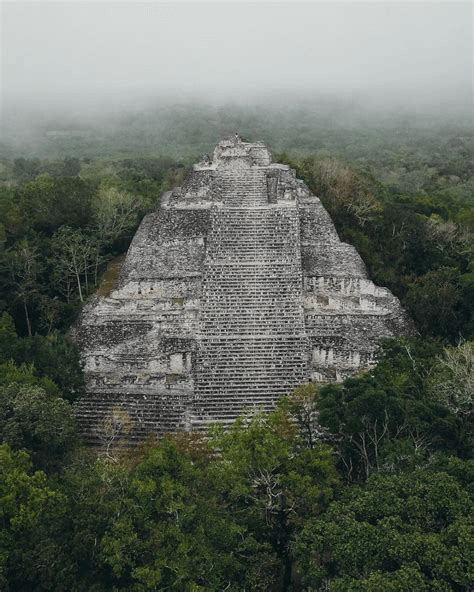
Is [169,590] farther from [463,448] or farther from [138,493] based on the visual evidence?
[463,448]

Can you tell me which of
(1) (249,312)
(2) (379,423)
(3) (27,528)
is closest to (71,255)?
(1) (249,312)

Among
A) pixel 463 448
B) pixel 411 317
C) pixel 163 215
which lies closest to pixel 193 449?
pixel 463 448

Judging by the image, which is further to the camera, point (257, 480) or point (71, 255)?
point (71, 255)

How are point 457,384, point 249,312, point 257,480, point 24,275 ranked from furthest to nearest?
point 24,275 < point 249,312 < point 457,384 < point 257,480

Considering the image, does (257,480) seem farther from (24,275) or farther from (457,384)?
(24,275)

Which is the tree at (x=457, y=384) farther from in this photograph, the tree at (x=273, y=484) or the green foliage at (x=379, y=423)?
the tree at (x=273, y=484)

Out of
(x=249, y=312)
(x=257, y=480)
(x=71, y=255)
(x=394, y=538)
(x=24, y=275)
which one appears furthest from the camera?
(x=71, y=255)
